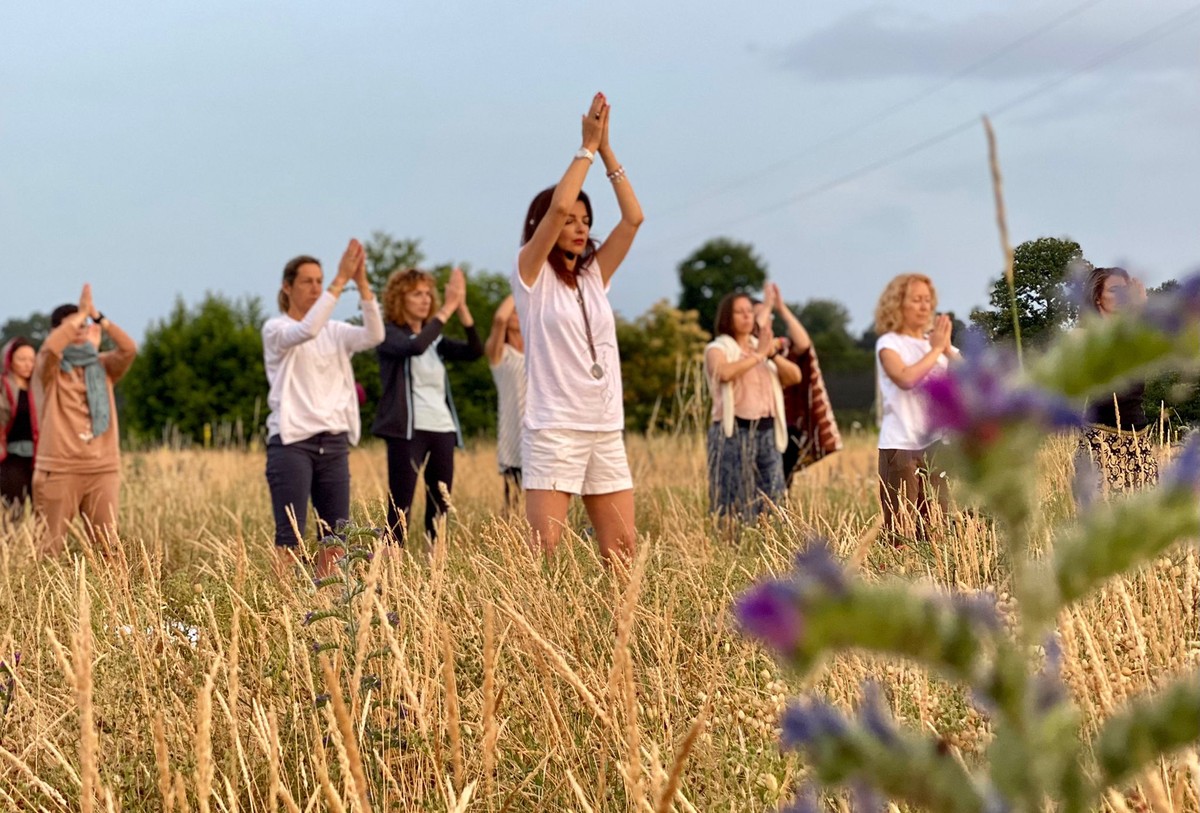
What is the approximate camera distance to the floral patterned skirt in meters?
3.62

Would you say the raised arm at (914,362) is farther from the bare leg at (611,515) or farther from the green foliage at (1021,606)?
the green foliage at (1021,606)

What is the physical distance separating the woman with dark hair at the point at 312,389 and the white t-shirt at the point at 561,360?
1630 mm

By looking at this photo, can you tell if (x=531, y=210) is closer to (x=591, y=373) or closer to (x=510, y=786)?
(x=591, y=373)

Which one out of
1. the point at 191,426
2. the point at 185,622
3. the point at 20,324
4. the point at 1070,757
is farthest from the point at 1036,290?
the point at 20,324

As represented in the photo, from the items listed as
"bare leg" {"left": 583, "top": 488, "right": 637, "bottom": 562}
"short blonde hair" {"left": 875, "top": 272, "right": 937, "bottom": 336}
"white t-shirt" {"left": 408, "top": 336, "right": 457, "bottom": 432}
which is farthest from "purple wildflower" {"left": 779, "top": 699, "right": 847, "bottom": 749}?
"white t-shirt" {"left": 408, "top": 336, "right": 457, "bottom": 432}

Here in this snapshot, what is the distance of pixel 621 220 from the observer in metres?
4.89

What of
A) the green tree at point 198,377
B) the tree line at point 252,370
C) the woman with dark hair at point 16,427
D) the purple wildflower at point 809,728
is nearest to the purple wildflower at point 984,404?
the purple wildflower at point 809,728

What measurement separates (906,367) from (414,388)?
290cm

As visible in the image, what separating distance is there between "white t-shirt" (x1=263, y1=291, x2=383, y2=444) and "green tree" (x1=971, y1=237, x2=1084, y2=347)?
146 inches

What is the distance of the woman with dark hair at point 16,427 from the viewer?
27.0 feet

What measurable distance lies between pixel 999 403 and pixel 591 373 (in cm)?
413

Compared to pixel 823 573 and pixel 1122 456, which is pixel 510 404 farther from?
pixel 823 573

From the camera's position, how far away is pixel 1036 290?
2.85 metres

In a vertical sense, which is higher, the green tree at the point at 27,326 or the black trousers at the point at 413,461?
the green tree at the point at 27,326
